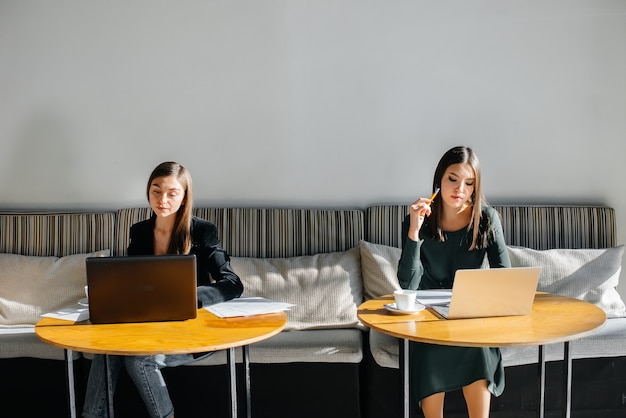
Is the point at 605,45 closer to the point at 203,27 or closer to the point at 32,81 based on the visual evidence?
the point at 203,27

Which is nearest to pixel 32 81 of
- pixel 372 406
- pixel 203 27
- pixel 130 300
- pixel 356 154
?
pixel 203 27

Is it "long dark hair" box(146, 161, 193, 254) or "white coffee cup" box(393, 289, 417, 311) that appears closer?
"white coffee cup" box(393, 289, 417, 311)

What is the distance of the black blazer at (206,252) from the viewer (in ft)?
7.28

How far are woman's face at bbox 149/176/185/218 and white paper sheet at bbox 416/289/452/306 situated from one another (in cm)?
90

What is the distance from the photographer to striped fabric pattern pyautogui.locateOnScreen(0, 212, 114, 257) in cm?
315

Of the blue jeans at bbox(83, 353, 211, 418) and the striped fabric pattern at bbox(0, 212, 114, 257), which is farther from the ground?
the striped fabric pattern at bbox(0, 212, 114, 257)

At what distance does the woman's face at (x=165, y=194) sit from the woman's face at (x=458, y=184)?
94 centimetres

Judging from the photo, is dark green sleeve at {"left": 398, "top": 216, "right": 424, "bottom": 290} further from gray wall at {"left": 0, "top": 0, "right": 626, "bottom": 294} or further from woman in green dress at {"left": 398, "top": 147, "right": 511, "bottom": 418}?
gray wall at {"left": 0, "top": 0, "right": 626, "bottom": 294}

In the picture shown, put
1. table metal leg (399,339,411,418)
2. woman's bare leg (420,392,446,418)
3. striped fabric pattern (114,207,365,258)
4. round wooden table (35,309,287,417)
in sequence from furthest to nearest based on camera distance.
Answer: striped fabric pattern (114,207,365,258)
woman's bare leg (420,392,446,418)
table metal leg (399,339,411,418)
round wooden table (35,309,287,417)

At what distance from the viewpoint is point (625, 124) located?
3318 mm

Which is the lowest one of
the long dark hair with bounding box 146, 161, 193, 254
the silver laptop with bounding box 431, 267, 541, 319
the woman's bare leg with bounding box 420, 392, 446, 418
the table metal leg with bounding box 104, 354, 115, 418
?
the woman's bare leg with bounding box 420, 392, 446, 418

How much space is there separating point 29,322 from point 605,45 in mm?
3048

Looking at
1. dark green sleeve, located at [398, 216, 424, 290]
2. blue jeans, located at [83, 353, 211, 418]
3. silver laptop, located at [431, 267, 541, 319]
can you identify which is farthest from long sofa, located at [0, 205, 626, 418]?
silver laptop, located at [431, 267, 541, 319]

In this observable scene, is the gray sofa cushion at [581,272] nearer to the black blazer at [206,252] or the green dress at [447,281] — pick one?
the green dress at [447,281]
